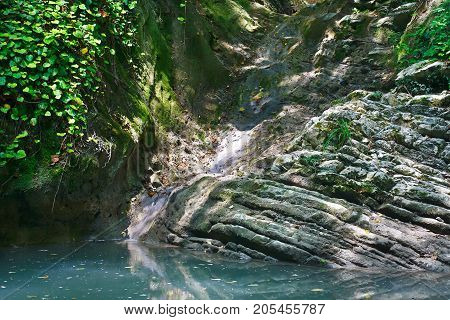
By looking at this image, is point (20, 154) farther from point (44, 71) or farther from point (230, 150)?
point (230, 150)

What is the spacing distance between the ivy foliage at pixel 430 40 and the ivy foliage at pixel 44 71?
19.4 feet

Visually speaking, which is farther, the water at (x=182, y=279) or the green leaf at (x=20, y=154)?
the green leaf at (x=20, y=154)

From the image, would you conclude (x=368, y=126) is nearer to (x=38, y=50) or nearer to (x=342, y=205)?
(x=342, y=205)

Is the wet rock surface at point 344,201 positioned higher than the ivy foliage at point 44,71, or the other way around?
the ivy foliage at point 44,71

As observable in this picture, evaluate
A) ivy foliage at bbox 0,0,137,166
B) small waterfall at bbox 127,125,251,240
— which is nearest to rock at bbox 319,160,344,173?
small waterfall at bbox 127,125,251,240

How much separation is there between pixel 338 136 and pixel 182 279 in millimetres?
3658

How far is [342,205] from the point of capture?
6.14 m

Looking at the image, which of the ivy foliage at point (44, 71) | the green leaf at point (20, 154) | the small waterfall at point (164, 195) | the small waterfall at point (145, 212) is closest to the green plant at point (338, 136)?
the small waterfall at point (164, 195)

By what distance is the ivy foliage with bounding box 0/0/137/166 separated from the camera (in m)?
6.03

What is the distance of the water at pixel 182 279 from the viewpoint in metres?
4.20

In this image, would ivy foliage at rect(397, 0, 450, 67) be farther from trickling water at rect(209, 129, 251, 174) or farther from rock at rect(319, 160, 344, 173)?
trickling water at rect(209, 129, 251, 174)

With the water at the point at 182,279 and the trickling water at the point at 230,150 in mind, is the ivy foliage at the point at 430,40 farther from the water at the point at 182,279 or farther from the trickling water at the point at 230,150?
the water at the point at 182,279

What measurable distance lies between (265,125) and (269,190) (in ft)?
→ 10.9

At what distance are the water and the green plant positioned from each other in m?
2.39
